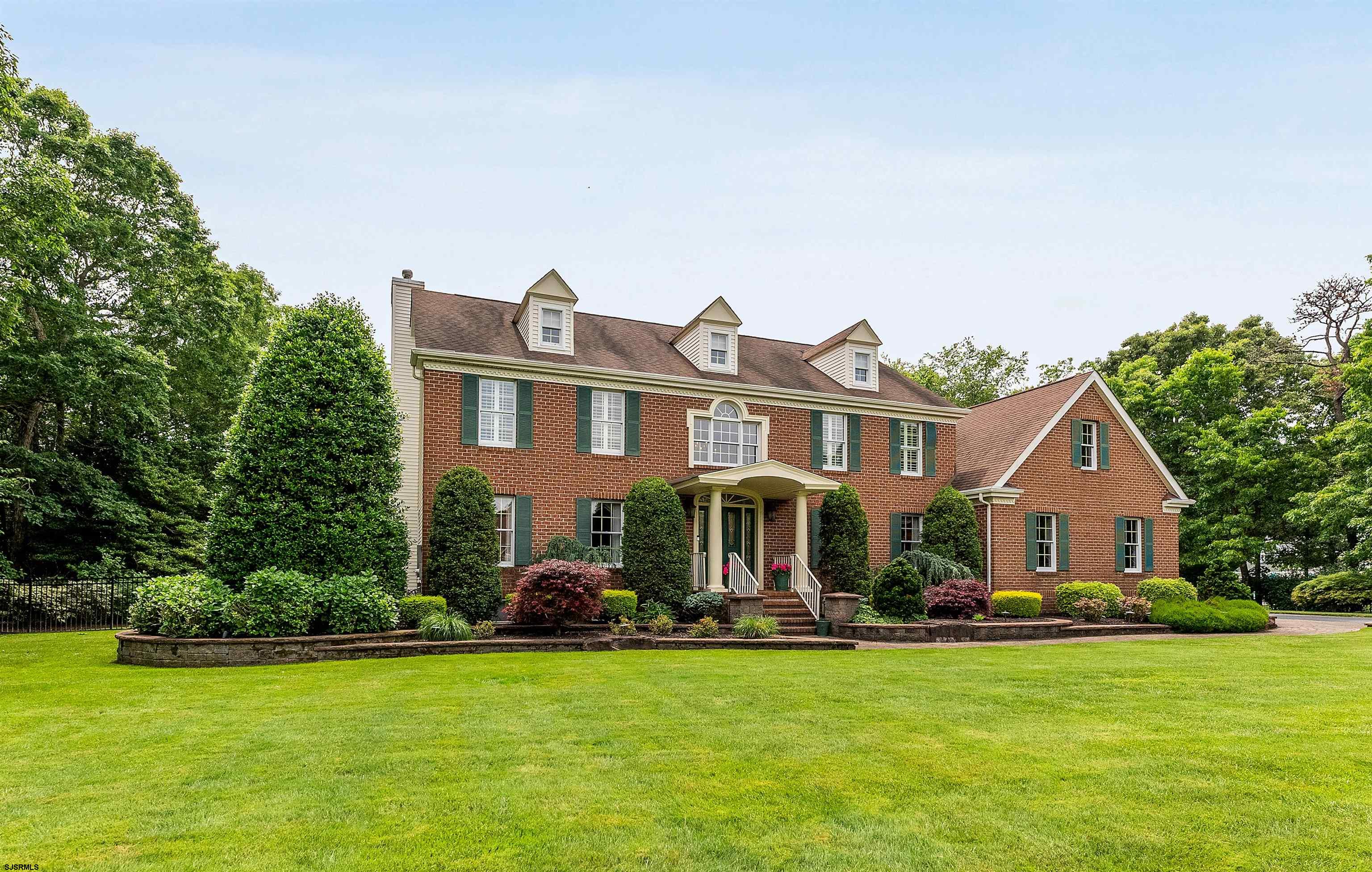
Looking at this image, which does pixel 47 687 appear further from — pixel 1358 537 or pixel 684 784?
pixel 1358 537

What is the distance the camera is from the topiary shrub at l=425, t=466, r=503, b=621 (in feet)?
53.8

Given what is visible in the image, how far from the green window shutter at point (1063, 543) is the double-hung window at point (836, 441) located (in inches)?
263

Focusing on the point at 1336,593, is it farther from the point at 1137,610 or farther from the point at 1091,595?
the point at 1091,595

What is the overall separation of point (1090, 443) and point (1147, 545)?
11.8 ft

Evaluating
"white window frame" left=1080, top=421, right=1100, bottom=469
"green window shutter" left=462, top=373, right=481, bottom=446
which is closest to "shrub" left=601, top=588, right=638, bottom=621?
"green window shutter" left=462, top=373, right=481, bottom=446

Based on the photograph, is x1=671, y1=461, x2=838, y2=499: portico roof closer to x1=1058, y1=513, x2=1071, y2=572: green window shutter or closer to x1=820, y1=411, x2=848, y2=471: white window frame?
x1=820, y1=411, x2=848, y2=471: white window frame

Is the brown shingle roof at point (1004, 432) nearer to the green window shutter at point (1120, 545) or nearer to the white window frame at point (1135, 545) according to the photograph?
the green window shutter at point (1120, 545)

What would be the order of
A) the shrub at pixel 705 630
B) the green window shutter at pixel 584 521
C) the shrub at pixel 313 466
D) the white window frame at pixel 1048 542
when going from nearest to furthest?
the shrub at pixel 313 466 < the shrub at pixel 705 630 < the green window shutter at pixel 584 521 < the white window frame at pixel 1048 542

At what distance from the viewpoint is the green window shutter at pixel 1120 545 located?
2405 centimetres

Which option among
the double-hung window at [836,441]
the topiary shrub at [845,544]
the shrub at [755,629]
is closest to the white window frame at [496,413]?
the shrub at [755,629]

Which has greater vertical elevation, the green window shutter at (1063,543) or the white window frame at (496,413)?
the white window frame at (496,413)

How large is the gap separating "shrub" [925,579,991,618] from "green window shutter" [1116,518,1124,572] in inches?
296

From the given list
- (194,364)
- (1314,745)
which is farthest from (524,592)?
(194,364)

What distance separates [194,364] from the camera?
2636cm
